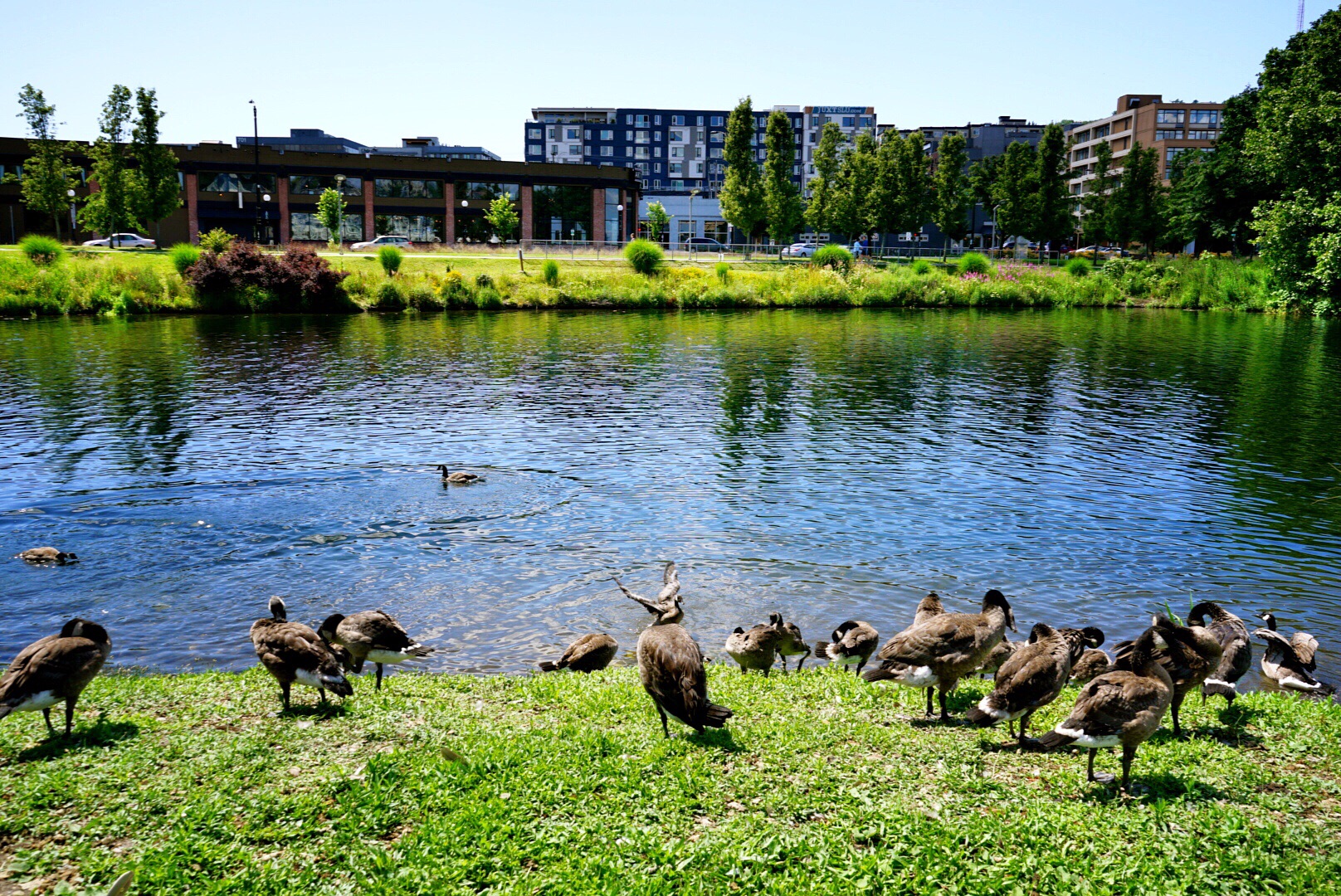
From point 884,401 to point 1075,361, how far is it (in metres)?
16.7

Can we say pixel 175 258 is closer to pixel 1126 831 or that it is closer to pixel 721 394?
pixel 721 394

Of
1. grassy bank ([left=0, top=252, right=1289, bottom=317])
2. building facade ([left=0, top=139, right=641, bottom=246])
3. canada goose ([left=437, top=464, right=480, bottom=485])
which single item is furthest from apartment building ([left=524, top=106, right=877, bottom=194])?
canada goose ([left=437, top=464, right=480, bottom=485])

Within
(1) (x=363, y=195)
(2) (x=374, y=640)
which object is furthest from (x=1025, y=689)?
(1) (x=363, y=195)

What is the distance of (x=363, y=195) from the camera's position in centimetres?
10862

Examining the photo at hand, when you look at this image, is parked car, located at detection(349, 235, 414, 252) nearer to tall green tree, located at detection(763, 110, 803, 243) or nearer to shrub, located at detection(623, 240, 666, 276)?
shrub, located at detection(623, 240, 666, 276)

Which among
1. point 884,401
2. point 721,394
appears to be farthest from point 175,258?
point 884,401

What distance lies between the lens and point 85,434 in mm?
27312

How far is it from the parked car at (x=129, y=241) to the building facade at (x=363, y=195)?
200 inches

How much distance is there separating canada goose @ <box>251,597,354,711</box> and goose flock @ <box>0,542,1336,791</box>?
0.5 inches

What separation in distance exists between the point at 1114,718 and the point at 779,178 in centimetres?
9960

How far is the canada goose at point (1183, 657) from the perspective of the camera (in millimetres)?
9352

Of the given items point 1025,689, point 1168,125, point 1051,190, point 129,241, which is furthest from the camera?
point 1168,125

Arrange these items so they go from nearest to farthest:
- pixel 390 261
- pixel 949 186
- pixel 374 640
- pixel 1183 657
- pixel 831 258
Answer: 1. pixel 1183 657
2. pixel 374 640
3. pixel 390 261
4. pixel 831 258
5. pixel 949 186

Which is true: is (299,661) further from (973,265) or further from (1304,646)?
(973,265)
